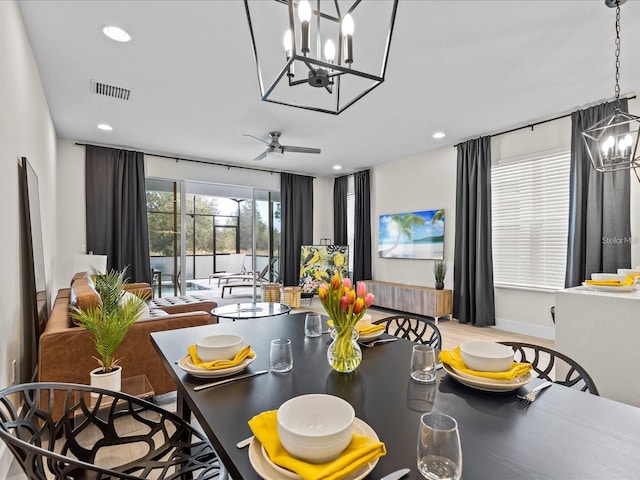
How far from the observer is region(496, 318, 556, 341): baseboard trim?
165 inches

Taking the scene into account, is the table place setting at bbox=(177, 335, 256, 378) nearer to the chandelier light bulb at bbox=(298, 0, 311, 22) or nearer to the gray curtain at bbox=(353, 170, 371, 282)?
the chandelier light bulb at bbox=(298, 0, 311, 22)

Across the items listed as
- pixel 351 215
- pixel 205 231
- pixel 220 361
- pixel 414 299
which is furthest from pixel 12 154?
pixel 351 215

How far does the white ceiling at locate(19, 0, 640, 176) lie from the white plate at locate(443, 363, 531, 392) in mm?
2216

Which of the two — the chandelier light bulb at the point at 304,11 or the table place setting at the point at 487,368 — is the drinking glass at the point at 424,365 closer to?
the table place setting at the point at 487,368

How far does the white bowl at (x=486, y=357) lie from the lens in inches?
43.1

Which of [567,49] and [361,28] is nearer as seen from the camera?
[361,28]

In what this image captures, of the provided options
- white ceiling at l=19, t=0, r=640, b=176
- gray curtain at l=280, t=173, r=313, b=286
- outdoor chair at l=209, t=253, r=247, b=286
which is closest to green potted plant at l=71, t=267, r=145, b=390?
white ceiling at l=19, t=0, r=640, b=176

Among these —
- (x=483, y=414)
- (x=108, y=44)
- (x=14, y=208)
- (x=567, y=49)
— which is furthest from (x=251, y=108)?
(x=483, y=414)

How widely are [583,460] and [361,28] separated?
102 inches

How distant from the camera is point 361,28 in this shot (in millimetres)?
2393

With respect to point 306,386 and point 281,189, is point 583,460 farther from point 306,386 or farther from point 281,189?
point 281,189

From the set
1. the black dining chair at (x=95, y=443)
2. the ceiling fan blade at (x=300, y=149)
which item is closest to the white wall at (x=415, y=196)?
the ceiling fan blade at (x=300, y=149)

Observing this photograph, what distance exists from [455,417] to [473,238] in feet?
14.4

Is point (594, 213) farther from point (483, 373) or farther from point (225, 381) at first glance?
point (225, 381)
